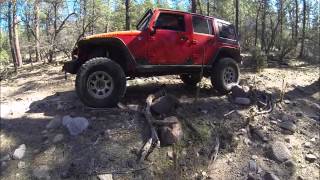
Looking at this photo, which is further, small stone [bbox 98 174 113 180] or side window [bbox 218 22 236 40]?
side window [bbox 218 22 236 40]

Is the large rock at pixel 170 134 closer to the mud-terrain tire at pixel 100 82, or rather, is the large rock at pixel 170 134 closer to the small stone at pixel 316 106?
the mud-terrain tire at pixel 100 82

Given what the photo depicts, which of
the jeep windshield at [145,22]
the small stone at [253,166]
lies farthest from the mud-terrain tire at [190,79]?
the small stone at [253,166]

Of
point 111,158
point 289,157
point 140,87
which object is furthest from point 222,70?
point 111,158

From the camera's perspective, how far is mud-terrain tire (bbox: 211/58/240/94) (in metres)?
9.30

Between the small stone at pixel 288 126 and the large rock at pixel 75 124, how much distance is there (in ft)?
13.9

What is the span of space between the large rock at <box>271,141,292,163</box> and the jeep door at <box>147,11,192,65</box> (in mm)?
2661

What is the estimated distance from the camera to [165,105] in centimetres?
797

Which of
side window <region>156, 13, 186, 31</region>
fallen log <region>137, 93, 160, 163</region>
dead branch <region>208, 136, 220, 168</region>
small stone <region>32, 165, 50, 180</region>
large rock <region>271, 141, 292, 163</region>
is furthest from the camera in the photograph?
side window <region>156, 13, 186, 31</region>

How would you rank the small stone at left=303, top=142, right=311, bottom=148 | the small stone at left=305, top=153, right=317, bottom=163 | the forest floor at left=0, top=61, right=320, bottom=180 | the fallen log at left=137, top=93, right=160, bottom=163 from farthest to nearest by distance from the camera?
the small stone at left=303, top=142, right=311, bottom=148 < the small stone at left=305, top=153, right=317, bottom=163 < the fallen log at left=137, top=93, right=160, bottom=163 < the forest floor at left=0, top=61, right=320, bottom=180

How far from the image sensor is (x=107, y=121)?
7.41 metres

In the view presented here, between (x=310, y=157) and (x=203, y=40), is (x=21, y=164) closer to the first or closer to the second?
(x=203, y=40)

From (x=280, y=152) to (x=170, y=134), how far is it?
7.31 ft

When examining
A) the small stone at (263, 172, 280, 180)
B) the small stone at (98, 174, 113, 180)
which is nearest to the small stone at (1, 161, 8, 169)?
the small stone at (98, 174, 113, 180)

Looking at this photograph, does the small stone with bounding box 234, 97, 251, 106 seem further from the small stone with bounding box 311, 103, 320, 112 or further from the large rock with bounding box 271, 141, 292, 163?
the small stone with bounding box 311, 103, 320, 112
